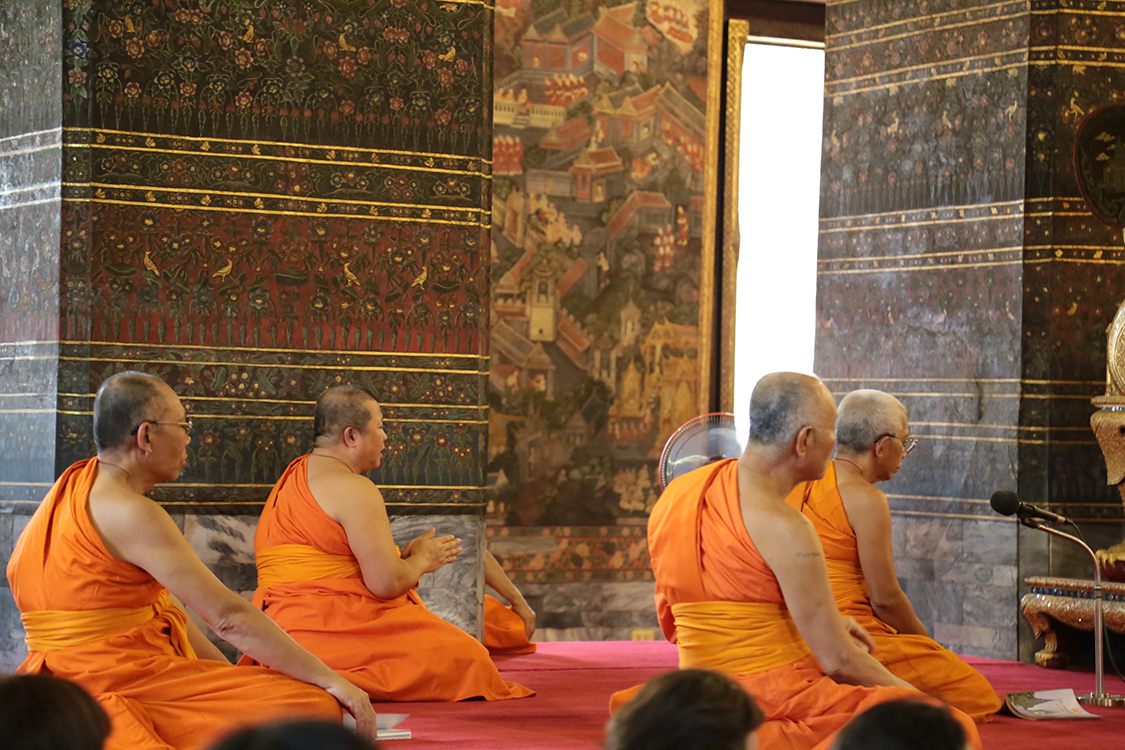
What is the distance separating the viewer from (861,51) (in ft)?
29.5

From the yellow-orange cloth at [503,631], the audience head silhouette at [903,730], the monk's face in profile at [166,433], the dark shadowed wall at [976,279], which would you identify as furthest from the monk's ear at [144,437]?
the dark shadowed wall at [976,279]

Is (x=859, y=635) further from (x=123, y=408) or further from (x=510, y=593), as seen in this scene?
(x=510, y=593)

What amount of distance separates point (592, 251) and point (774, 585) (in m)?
6.21

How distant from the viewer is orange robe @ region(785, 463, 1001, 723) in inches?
224

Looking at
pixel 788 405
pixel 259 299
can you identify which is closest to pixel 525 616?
pixel 259 299

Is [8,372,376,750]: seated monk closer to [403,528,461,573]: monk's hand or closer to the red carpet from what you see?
the red carpet

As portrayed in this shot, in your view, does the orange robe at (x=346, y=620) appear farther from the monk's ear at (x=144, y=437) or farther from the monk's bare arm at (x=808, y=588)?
the monk's bare arm at (x=808, y=588)

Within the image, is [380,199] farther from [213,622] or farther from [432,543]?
[213,622]

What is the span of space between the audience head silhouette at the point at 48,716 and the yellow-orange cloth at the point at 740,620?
2692mm

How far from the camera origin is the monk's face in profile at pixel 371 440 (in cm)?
627

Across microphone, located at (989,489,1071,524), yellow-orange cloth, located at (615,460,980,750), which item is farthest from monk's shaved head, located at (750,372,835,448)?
microphone, located at (989,489,1071,524)

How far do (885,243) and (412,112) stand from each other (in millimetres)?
3071

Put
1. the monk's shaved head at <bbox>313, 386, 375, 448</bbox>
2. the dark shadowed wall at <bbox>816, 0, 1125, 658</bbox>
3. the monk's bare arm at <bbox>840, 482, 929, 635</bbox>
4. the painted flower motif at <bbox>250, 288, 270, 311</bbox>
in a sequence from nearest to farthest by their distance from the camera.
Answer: the monk's bare arm at <bbox>840, 482, 929, 635</bbox> < the monk's shaved head at <bbox>313, 386, 375, 448</bbox> < the painted flower motif at <bbox>250, 288, 270, 311</bbox> < the dark shadowed wall at <bbox>816, 0, 1125, 658</bbox>

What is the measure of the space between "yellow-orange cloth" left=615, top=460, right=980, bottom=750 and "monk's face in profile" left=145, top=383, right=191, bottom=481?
4.98 feet
